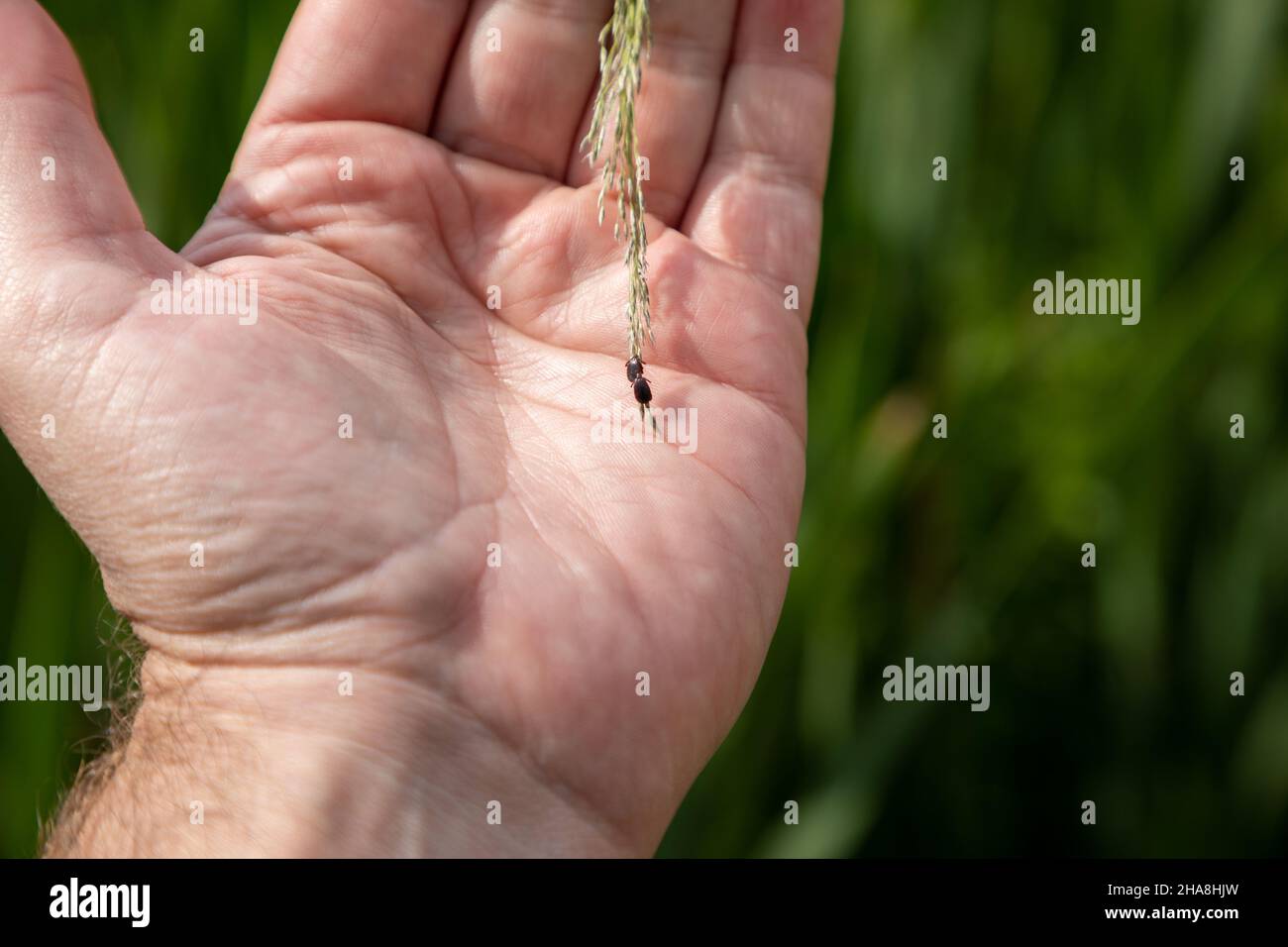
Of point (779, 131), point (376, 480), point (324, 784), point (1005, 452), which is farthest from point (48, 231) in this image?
point (1005, 452)

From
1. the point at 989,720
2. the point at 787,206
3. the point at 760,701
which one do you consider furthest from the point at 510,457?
the point at 989,720

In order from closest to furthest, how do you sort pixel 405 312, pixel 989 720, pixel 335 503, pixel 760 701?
pixel 335 503 → pixel 405 312 → pixel 760 701 → pixel 989 720

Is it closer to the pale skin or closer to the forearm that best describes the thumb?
the pale skin

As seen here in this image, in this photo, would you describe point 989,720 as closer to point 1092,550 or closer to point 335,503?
point 1092,550

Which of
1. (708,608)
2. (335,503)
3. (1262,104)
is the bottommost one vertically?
(708,608)

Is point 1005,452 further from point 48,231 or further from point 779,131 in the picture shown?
point 48,231
